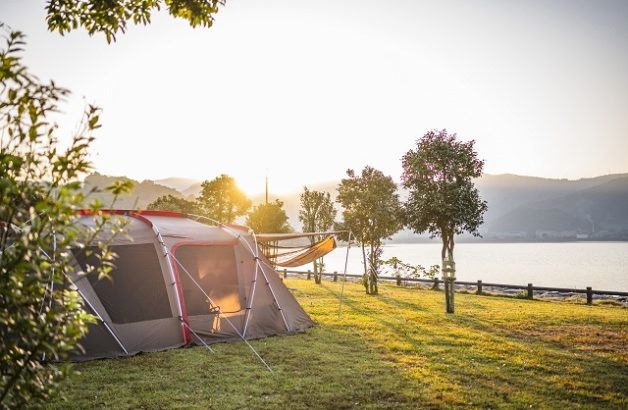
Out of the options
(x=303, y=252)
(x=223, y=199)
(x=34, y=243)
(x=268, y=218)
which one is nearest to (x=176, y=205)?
(x=223, y=199)

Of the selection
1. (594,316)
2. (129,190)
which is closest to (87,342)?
(129,190)

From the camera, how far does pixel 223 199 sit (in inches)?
1826

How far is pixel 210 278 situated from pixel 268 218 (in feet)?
91.3

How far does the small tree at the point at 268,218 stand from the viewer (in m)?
37.2

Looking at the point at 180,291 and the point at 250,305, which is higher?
the point at 180,291

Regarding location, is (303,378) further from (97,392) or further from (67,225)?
(67,225)

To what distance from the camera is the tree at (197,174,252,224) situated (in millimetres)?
46094

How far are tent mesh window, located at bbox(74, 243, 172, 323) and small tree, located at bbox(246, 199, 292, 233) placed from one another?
28.3 meters

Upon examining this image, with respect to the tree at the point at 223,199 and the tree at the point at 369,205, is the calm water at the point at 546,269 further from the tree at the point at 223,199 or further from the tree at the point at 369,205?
the tree at the point at 369,205

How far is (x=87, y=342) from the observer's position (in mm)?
7645

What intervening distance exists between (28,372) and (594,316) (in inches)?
591

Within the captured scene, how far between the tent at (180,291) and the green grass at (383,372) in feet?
1.47

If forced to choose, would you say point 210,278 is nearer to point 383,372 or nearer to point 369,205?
point 383,372

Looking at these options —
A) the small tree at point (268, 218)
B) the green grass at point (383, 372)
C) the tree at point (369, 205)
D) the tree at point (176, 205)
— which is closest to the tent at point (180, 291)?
the green grass at point (383, 372)
